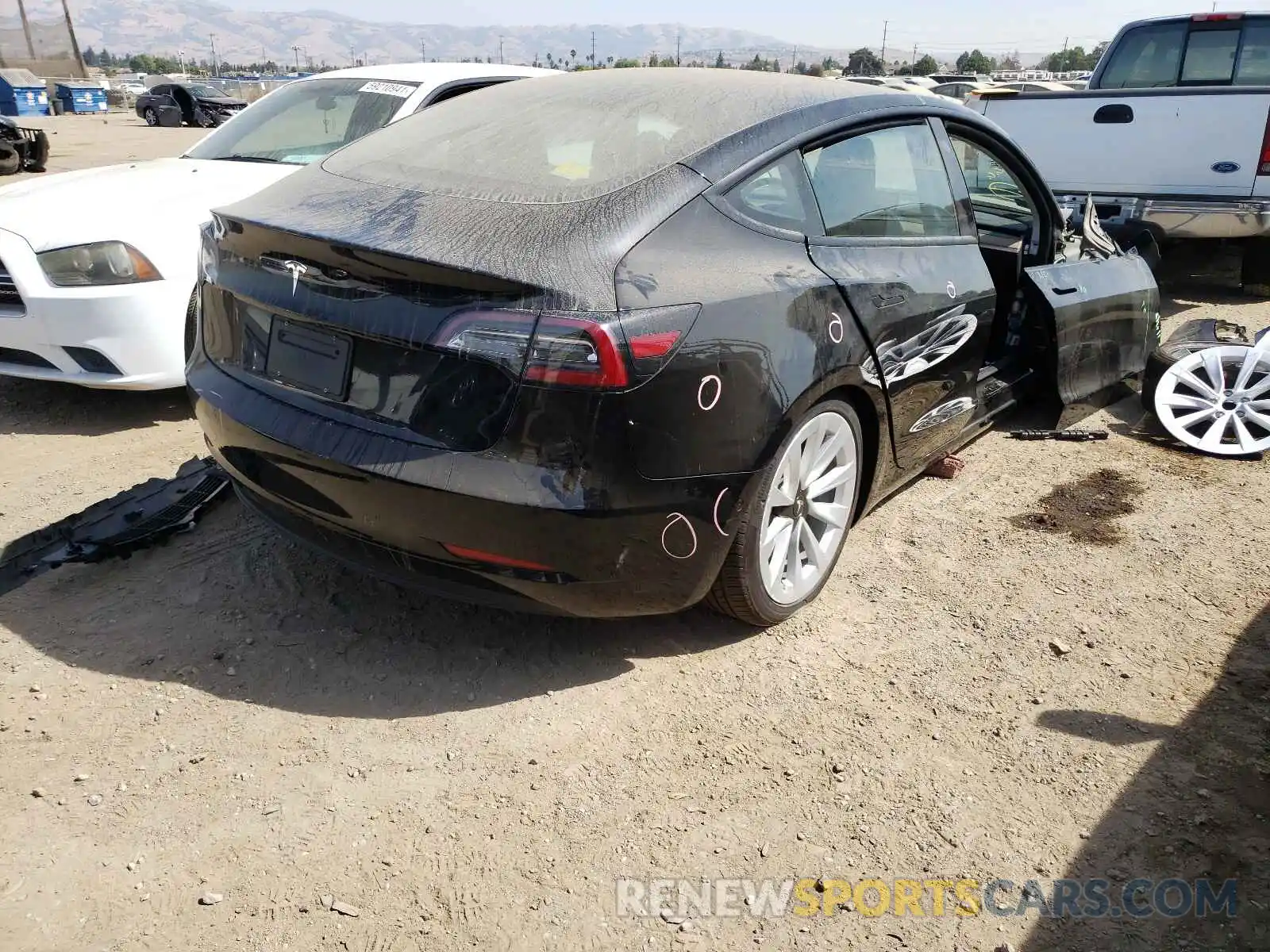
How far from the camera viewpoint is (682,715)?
276 centimetres

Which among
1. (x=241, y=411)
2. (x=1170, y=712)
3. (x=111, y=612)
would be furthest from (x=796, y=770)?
(x=111, y=612)

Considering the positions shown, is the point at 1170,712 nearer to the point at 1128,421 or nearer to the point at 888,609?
the point at 888,609

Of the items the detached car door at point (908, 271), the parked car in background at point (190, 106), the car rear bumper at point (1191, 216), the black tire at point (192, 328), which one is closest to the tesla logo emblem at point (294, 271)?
the black tire at point (192, 328)

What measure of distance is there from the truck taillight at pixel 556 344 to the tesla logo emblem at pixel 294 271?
1.60ft

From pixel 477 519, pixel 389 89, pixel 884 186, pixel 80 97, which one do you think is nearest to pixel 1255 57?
pixel 884 186

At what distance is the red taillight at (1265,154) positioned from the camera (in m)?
6.46

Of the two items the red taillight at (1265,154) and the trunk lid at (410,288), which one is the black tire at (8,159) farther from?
the red taillight at (1265,154)

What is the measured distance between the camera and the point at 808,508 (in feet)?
10.2

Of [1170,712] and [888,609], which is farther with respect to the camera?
[888,609]

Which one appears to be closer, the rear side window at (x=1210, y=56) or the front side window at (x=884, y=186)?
the front side window at (x=884, y=186)

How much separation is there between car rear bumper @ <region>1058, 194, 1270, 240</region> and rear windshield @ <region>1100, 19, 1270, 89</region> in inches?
80.0

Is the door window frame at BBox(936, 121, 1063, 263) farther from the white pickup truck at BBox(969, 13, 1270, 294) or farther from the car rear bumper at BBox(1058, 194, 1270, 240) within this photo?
the car rear bumper at BBox(1058, 194, 1270, 240)

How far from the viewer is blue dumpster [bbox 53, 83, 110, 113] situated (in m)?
41.6

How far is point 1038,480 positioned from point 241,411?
3357 millimetres
